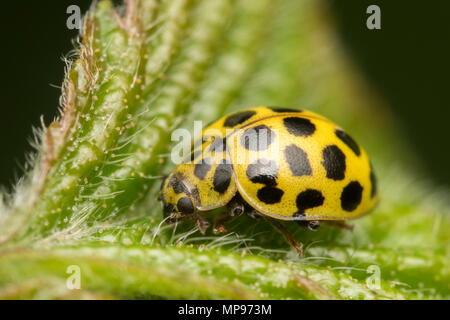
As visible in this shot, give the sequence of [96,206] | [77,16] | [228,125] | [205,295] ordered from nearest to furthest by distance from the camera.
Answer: [205,295], [96,206], [228,125], [77,16]

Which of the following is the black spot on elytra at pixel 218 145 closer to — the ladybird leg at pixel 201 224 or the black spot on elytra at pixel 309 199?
the ladybird leg at pixel 201 224

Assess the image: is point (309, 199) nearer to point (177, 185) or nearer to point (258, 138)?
point (258, 138)

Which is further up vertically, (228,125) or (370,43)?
(370,43)

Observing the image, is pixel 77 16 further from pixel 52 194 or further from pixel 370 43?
pixel 370 43

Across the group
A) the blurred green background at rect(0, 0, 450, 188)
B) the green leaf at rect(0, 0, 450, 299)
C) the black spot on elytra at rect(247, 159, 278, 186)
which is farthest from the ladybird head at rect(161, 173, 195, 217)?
the blurred green background at rect(0, 0, 450, 188)

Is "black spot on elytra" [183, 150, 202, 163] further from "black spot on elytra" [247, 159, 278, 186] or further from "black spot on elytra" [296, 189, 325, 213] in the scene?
"black spot on elytra" [296, 189, 325, 213]

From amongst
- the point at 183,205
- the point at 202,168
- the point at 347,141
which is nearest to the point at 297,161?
the point at 347,141
